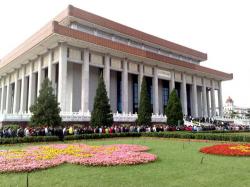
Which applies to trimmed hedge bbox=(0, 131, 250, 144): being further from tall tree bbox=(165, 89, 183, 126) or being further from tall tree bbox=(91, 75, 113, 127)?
tall tree bbox=(165, 89, 183, 126)

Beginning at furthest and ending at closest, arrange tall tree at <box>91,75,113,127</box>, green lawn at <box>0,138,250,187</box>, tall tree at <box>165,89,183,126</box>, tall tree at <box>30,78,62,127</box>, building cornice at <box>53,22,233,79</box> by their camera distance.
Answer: building cornice at <box>53,22,233,79</box>
tall tree at <box>165,89,183,126</box>
tall tree at <box>91,75,113,127</box>
tall tree at <box>30,78,62,127</box>
green lawn at <box>0,138,250,187</box>

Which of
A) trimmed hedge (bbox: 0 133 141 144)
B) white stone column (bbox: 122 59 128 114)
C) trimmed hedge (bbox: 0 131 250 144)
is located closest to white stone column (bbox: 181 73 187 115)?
white stone column (bbox: 122 59 128 114)

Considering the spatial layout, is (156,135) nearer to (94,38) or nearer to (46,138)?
(46,138)

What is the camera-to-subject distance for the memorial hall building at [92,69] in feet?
111

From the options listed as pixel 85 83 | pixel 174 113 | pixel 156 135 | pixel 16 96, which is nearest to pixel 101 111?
pixel 156 135

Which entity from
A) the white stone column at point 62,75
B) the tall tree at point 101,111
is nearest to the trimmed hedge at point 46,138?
the tall tree at point 101,111

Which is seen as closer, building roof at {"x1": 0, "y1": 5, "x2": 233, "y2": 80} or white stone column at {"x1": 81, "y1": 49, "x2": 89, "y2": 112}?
building roof at {"x1": 0, "y1": 5, "x2": 233, "y2": 80}

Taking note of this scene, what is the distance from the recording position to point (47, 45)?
35.0 meters

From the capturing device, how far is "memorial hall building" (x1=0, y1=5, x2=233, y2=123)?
33719 millimetres

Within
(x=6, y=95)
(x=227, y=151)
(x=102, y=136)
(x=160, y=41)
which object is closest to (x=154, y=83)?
(x=160, y=41)

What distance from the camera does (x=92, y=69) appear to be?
132 feet

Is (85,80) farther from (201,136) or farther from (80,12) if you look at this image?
(201,136)

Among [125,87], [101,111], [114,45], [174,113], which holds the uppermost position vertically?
[114,45]

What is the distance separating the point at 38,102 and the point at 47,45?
47.3 feet
